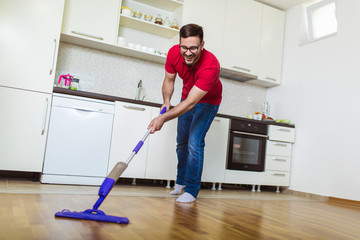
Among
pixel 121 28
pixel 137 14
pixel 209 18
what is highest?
pixel 209 18

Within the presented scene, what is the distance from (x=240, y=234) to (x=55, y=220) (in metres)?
0.81

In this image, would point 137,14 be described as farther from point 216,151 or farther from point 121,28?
point 216,151

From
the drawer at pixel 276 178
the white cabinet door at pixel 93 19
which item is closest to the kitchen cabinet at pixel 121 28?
the white cabinet door at pixel 93 19

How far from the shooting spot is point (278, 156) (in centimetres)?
376

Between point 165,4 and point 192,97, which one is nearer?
point 192,97

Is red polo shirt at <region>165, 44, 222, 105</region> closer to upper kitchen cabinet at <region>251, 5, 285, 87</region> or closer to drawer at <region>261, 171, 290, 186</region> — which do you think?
drawer at <region>261, 171, 290, 186</region>

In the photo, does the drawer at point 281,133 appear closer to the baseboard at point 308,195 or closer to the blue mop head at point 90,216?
the baseboard at point 308,195

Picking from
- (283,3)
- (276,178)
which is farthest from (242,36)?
(276,178)

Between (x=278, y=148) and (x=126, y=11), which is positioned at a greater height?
(x=126, y=11)

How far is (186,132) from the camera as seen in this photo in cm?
248

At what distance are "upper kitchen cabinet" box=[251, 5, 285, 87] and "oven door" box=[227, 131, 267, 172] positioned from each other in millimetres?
880

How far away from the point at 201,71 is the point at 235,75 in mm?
2100

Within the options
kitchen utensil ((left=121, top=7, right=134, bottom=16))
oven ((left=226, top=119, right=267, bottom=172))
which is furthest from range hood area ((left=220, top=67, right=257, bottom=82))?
kitchen utensil ((left=121, top=7, right=134, bottom=16))

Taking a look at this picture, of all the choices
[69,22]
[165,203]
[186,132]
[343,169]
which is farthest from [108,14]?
[343,169]
